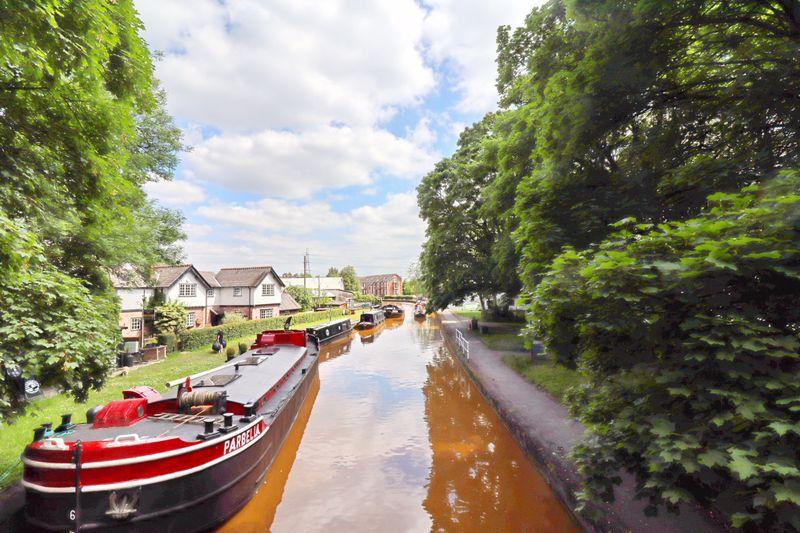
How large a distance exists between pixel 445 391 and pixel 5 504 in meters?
13.5

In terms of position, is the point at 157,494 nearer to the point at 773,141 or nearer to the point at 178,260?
the point at 773,141

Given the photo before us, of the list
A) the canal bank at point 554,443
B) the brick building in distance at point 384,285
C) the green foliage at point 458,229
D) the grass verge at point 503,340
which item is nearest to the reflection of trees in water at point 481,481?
the canal bank at point 554,443

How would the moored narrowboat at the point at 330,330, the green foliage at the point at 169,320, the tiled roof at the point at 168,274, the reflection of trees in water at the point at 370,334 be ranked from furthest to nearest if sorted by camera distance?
the reflection of trees in water at the point at 370,334 < the tiled roof at the point at 168,274 < the moored narrowboat at the point at 330,330 < the green foliage at the point at 169,320

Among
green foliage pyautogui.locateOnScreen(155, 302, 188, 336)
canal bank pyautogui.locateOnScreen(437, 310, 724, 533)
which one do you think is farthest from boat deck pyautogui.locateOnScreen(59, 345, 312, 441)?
green foliage pyautogui.locateOnScreen(155, 302, 188, 336)

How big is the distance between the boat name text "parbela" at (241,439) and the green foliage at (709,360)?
20.7ft

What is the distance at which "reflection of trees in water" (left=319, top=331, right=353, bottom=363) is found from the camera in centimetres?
2524

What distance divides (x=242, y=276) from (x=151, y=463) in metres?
38.8

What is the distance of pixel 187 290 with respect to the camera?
112 feet

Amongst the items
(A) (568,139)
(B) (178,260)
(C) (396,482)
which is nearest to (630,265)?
(A) (568,139)

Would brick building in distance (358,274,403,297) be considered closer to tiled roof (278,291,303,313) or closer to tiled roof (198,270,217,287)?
tiled roof (278,291,303,313)

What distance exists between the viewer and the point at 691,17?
635 centimetres

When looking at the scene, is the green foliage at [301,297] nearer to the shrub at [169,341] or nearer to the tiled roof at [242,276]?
the tiled roof at [242,276]

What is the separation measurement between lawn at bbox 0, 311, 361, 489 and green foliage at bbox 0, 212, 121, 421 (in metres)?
0.63

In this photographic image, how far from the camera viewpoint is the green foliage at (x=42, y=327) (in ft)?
16.6
